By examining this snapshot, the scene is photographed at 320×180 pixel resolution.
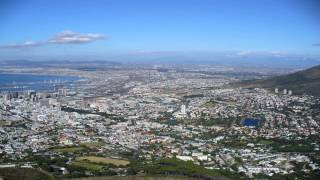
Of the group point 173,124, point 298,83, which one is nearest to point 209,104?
point 173,124

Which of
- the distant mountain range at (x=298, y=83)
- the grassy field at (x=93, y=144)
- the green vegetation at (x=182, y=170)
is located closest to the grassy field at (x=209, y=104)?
the distant mountain range at (x=298, y=83)

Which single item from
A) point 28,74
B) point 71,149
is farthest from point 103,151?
point 28,74

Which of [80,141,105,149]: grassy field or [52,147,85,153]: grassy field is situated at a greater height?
[52,147,85,153]: grassy field

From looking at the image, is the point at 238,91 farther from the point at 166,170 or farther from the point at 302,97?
the point at 166,170

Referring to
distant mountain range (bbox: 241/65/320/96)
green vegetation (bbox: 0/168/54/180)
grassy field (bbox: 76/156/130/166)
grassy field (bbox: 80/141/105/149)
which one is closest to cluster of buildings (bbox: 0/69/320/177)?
grassy field (bbox: 80/141/105/149)

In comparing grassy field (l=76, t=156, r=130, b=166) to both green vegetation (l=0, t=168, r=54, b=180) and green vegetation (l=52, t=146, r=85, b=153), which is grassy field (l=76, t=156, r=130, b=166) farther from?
green vegetation (l=0, t=168, r=54, b=180)

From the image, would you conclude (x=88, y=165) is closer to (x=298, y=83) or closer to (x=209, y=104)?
(x=209, y=104)
